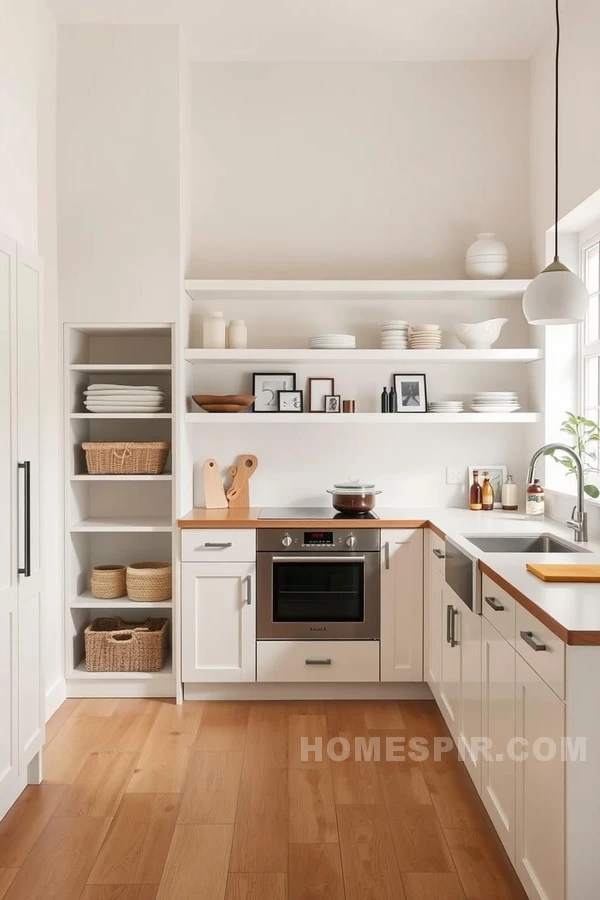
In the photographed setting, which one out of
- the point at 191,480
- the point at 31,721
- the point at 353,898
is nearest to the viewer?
the point at 353,898

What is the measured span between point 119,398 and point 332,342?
110 cm

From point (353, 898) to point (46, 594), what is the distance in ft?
6.69

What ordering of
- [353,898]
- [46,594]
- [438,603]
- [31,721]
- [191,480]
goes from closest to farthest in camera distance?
[353,898], [31,721], [438,603], [46,594], [191,480]

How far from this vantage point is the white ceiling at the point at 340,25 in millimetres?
3496

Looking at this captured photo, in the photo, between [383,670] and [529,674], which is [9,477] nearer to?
[529,674]

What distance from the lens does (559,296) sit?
8.08ft

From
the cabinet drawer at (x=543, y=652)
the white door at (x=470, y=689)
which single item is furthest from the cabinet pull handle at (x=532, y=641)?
the white door at (x=470, y=689)

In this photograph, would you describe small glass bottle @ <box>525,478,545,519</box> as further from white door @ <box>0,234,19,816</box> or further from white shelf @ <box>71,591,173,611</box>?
white door @ <box>0,234,19,816</box>

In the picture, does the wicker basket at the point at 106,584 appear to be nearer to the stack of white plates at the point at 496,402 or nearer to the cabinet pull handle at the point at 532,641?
the stack of white plates at the point at 496,402

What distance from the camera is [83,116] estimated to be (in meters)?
3.68

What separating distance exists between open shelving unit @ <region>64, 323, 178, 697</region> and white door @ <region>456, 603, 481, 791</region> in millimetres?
1486

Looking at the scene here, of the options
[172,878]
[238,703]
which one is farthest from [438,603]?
[172,878]

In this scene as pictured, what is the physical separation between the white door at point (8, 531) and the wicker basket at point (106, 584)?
120 centimetres

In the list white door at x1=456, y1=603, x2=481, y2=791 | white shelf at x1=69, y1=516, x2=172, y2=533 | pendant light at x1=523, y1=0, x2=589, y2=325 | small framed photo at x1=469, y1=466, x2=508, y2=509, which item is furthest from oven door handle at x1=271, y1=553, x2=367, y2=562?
pendant light at x1=523, y1=0, x2=589, y2=325
